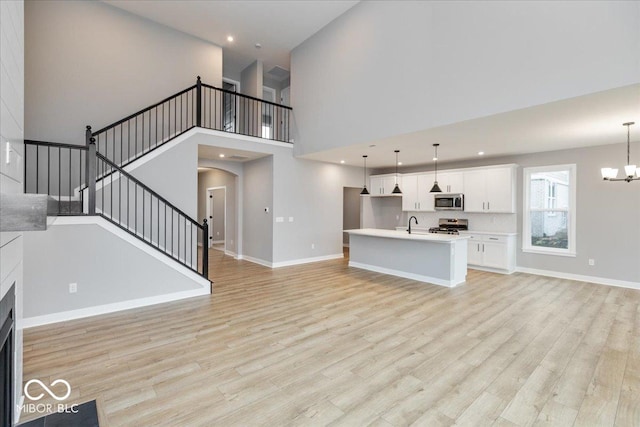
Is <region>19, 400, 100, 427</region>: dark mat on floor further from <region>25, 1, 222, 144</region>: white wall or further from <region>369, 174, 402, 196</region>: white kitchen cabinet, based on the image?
<region>369, 174, 402, 196</region>: white kitchen cabinet

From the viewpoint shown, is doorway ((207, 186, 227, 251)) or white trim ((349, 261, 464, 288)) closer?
white trim ((349, 261, 464, 288))

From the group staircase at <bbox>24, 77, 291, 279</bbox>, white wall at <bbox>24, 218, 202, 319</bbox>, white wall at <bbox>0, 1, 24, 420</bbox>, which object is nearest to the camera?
white wall at <bbox>0, 1, 24, 420</bbox>

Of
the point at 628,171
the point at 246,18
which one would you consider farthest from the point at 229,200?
the point at 628,171

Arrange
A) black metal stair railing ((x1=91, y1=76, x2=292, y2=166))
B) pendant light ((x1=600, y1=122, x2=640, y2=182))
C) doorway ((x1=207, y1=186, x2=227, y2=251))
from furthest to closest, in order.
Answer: doorway ((x1=207, y1=186, x2=227, y2=251)), black metal stair railing ((x1=91, y1=76, x2=292, y2=166)), pendant light ((x1=600, y1=122, x2=640, y2=182))

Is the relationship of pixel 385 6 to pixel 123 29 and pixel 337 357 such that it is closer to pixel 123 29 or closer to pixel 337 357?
pixel 123 29

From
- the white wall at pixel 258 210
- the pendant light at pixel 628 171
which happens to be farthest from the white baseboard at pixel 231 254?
the pendant light at pixel 628 171

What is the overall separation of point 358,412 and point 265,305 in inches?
102

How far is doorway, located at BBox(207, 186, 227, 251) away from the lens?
10375mm

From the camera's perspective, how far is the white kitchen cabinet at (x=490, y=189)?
683 centimetres

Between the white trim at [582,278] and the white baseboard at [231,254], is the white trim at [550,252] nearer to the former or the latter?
the white trim at [582,278]

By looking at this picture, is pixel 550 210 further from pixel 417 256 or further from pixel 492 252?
pixel 417 256

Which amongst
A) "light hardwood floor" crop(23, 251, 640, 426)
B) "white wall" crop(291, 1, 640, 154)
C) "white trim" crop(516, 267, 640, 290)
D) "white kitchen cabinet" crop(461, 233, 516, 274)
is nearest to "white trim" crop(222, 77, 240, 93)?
"white wall" crop(291, 1, 640, 154)

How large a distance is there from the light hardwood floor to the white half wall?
0.79 ft

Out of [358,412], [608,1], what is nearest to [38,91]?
[358,412]
